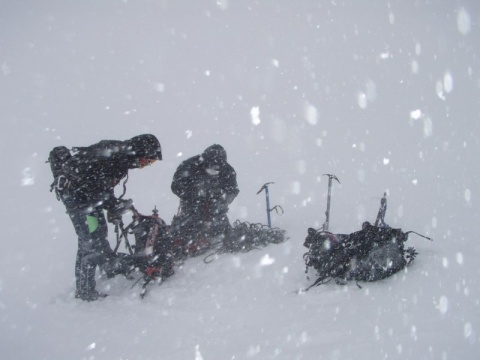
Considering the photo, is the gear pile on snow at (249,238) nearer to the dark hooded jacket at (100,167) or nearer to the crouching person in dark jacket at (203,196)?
the crouching person in dark jacket at (203,196)

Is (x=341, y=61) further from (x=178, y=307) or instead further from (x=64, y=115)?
(x=178, y=307)

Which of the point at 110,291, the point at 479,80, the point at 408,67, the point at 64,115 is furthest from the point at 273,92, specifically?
the point at 110,291

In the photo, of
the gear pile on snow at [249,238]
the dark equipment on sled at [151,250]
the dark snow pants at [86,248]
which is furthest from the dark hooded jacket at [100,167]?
the gear pile on snow at [249,238]

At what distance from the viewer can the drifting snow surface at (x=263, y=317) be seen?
271cm

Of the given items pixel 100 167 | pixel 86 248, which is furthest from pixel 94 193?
pixel 86 248

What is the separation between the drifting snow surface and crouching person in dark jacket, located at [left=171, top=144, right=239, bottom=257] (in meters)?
0.98

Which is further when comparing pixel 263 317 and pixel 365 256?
pixel 365 256

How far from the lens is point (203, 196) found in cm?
571

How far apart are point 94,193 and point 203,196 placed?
187cm

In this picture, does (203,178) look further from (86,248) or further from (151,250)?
(86,248)

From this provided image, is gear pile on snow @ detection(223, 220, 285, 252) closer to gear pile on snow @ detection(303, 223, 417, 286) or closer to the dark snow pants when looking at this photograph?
gear pile on snow @ detection(303, 223, 417, 286)

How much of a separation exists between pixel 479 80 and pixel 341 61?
132ft

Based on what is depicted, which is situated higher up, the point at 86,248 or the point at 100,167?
the point at 100,167

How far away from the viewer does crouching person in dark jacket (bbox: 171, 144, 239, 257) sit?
5.66 m
